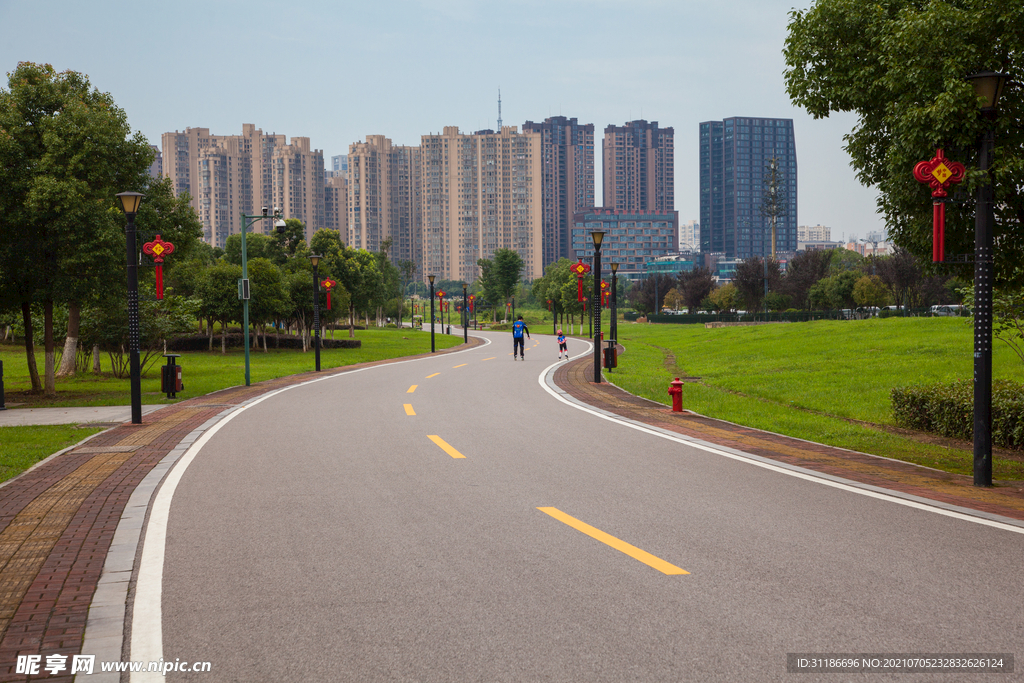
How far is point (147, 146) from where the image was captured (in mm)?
23203

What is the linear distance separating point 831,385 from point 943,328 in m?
16.3

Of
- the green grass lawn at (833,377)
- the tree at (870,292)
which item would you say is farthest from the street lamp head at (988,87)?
the tree at (870,292)

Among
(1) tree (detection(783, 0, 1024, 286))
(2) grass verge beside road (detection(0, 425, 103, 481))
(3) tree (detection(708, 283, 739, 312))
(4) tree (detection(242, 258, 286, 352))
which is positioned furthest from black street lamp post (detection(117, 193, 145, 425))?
(3) tree (detection(708, 283, 739, 312))

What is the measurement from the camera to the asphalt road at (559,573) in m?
3.94

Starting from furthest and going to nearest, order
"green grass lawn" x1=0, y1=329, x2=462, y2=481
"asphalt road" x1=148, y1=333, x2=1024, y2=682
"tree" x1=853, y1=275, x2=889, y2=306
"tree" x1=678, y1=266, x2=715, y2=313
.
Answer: "tree" x1=678, y1=266, x2=715, y2=313, "tree" x1=853, y1=275, x2=889, y2=306, "green grass lawn" x1=0, y1=329, x2=462, y2=481, "asphalt road" x1=148, y1=333, x2=1024, y2=682

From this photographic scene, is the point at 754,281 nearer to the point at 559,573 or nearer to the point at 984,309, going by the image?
the point at 984,309

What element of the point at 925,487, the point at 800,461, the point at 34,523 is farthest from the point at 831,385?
the point at 34,523

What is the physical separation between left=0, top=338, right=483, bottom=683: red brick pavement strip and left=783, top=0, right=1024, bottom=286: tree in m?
9.10

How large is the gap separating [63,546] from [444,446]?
555cm

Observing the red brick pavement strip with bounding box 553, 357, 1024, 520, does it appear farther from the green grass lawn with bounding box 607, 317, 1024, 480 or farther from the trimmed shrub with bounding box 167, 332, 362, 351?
the trimmed shrub with bounding box 167, 332, 362, 351

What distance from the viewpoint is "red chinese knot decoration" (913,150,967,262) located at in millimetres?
8203

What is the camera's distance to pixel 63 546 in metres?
6.12

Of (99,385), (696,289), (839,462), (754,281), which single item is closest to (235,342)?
(99,385)

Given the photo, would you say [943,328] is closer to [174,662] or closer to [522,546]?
[522,546]
